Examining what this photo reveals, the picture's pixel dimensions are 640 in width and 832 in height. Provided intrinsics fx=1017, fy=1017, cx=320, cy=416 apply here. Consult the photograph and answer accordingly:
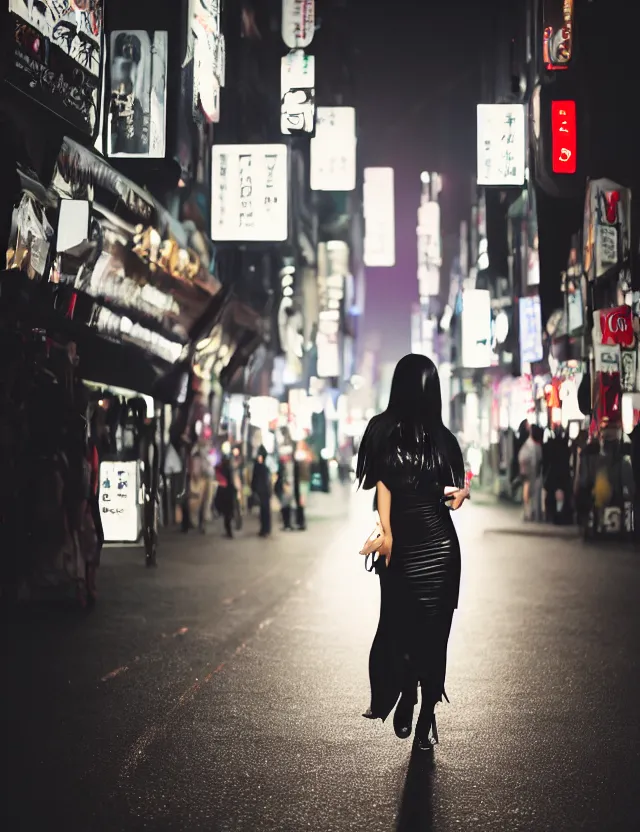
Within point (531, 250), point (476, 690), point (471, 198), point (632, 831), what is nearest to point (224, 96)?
point (531, 250)

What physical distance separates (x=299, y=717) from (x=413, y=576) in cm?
133

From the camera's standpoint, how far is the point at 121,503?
13.0 m

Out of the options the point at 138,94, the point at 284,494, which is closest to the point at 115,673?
the point at 138,94

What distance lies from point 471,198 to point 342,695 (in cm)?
6044

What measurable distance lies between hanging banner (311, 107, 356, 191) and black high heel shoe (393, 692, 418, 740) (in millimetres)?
28514

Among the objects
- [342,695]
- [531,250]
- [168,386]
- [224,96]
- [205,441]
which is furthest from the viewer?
[531,250]

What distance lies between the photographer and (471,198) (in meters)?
64.4

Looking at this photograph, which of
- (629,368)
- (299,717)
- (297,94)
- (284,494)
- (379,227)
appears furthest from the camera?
(379,227)

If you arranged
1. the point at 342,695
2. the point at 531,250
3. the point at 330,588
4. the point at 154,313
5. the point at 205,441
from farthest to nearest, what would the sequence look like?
1. the point at 531,250
2. the point at 205,441
3. the point at 154,313
4. the point at 330,588
5. the point at 342,695

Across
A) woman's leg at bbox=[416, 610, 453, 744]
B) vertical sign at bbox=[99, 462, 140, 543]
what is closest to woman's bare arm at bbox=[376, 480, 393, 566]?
woman's leg at bbox=[416, 610, 453, 744]

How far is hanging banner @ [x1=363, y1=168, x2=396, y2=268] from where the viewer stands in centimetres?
5672

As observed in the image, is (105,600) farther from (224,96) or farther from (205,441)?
(224,96)

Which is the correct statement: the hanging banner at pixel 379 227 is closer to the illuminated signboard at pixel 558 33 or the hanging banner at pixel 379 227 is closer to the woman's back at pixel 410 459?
the illuminated signboard at pixel 558 33

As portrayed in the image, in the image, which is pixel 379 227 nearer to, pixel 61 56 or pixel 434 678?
pixel 61 56
